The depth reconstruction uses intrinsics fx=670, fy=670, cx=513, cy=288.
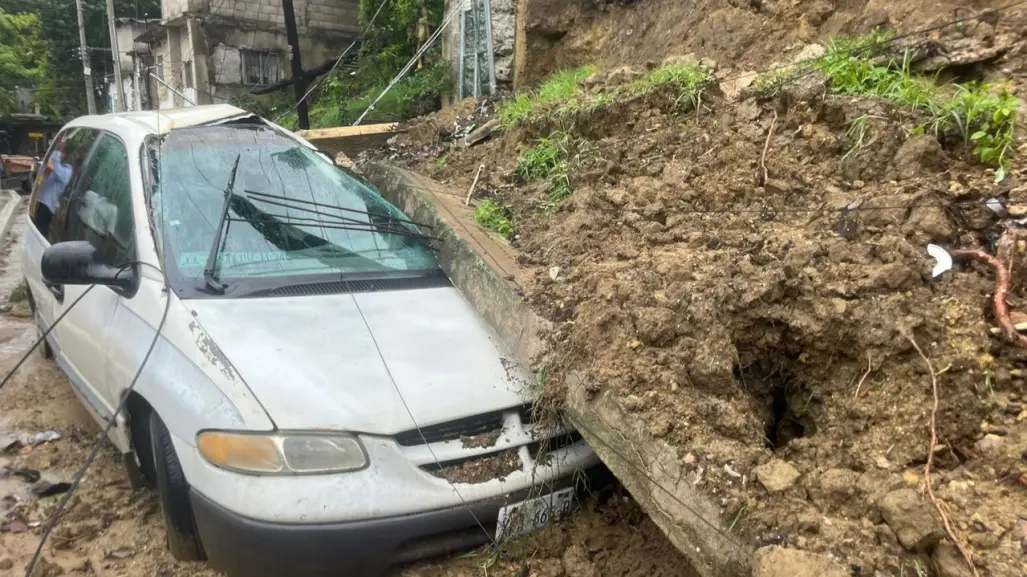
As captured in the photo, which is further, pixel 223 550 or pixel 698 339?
pixel 698 339

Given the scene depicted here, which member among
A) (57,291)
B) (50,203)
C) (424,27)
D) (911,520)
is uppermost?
(424,27)

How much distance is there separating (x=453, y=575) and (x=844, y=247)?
2.00 meters

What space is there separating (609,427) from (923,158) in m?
2.12

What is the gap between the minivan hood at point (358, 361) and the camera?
245 centimetres

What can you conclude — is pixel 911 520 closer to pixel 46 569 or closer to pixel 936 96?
pixel 936 96

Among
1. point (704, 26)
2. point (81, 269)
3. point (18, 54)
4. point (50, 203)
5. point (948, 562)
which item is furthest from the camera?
point (18, 54)

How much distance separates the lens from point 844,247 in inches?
107

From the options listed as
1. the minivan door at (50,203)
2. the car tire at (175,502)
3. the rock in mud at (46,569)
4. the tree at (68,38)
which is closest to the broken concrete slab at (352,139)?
the minivan door at (50,203)

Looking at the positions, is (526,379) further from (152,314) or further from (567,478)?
(152,314)

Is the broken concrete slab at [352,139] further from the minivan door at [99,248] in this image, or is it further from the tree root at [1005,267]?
the tree root at [1005,267]

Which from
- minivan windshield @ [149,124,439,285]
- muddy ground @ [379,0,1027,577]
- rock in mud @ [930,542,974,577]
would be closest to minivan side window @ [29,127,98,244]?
minivan windshield @ [149,124,439,285]

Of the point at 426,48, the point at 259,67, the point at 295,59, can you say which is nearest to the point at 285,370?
the point at 426,48

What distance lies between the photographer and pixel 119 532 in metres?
3.04

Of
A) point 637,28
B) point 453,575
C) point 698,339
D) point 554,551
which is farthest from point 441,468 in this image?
point 637,28
